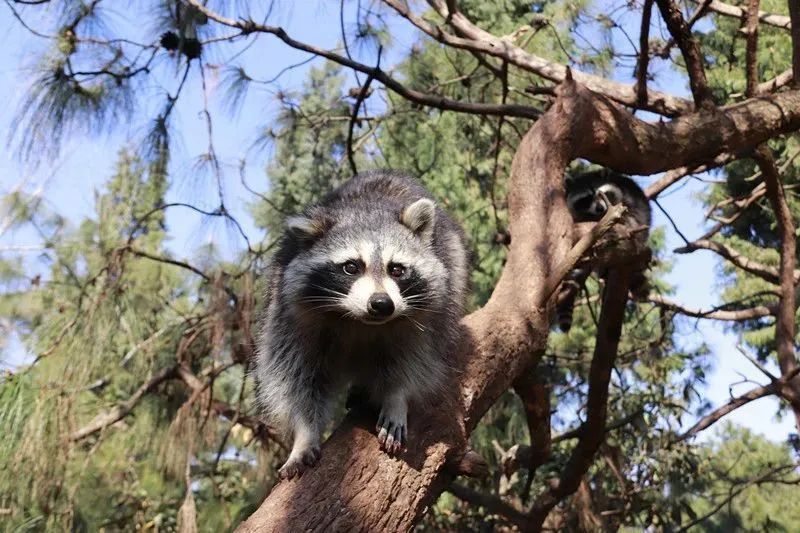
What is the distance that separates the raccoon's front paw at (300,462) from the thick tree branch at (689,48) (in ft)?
8.89

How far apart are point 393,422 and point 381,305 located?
0.36 m

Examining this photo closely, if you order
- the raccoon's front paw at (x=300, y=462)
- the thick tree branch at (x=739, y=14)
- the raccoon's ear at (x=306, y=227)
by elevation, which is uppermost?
the thick tree branch at (x=739, y=14)

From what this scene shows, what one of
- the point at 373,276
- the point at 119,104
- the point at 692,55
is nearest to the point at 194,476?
the point at 119,104

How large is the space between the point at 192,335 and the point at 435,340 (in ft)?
9.61

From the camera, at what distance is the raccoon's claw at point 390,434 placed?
2209 mm

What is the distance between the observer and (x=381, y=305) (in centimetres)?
239

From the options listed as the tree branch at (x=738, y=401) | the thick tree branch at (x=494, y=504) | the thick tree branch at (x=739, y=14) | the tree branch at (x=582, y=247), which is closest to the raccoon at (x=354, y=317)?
the tree branch at (x=582, y=247)

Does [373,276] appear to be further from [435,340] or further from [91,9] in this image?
[91,9]

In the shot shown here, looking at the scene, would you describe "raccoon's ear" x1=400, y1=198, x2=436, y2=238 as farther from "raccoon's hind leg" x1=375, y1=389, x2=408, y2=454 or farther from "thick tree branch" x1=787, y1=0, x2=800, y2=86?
"thick tree branch" x1=787, y1=0, x2=800, y2=86

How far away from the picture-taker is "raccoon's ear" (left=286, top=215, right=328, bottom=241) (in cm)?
278

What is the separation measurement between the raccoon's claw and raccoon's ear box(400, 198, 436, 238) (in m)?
0.79

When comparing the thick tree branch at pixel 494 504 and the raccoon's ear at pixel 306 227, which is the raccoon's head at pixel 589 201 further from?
the raccoon's ear at pixel 306 227

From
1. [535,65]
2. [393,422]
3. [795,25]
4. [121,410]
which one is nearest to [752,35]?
[795,25]

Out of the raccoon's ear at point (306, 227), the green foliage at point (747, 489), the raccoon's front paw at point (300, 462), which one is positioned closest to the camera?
the raccoon's front paw at point (300, 462)
